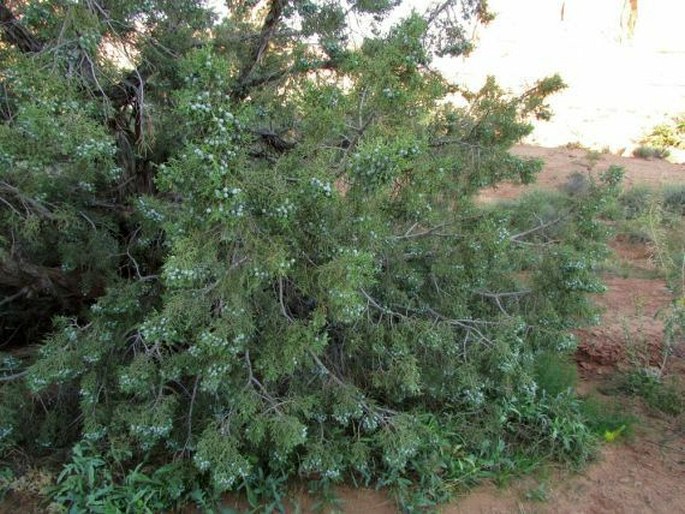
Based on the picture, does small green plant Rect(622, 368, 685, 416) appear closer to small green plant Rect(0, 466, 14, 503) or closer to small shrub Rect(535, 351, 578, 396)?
small shrub Rect(535, 351, 578, 396)

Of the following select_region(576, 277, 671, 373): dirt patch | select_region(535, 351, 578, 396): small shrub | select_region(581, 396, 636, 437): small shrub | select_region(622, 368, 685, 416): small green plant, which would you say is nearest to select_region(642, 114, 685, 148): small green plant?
select_region(576, 277, 671, 373): dirt patch

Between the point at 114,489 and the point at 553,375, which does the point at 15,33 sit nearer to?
the point at 114,489

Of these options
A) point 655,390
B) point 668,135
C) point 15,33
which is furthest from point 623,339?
point 668,135

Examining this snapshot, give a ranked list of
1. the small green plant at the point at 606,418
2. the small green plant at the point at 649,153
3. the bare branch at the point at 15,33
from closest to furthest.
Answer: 1. the bare branch at the point at 15,33
2. the small green plant at the point at 606,418
3. the small green plant at the point at 649,153

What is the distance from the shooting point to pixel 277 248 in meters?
2.58

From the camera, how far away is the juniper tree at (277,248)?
2.65 meters

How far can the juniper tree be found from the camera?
2650mm

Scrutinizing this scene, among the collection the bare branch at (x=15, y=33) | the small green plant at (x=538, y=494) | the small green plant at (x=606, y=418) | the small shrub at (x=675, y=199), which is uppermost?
the bare branch at (x=15, y=33)

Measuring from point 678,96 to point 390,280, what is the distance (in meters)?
19.8

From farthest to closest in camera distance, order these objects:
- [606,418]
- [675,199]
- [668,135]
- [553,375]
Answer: [668,135]
[675,199]
[553,375]
[606,418]

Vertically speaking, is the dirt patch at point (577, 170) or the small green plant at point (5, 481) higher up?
the dirt patch at point (577, 170)

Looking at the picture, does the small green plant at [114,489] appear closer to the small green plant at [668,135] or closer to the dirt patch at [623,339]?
the dirt patch at [623,339]

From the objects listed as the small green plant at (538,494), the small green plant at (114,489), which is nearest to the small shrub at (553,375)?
the small green plant at (538,494)

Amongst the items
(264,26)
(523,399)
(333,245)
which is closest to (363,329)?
(333,245)
